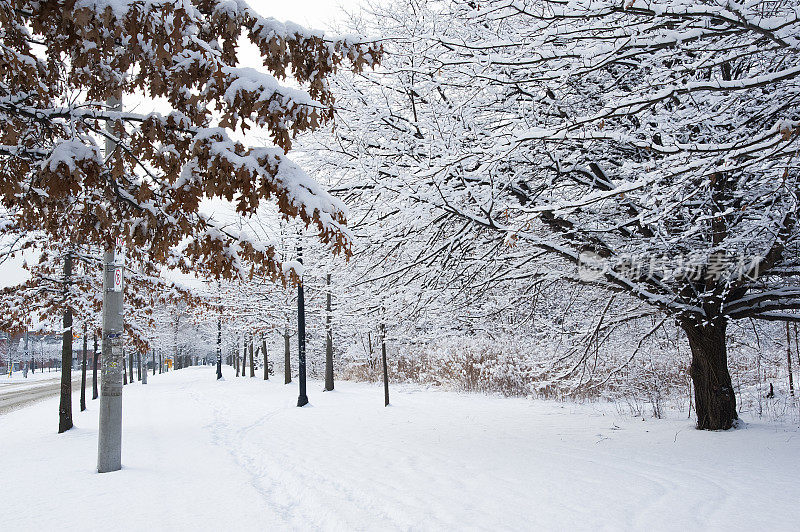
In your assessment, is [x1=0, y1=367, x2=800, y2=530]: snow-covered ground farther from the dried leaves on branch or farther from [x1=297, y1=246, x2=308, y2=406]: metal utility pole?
[x1=297, y1=246, x2=308, y2=406]: metal utility pole

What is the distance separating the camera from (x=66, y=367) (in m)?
11.3

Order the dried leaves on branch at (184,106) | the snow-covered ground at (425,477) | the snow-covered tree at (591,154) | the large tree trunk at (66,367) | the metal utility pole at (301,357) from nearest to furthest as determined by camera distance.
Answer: the dried leaves on branch at (184,106) < the snow-covered ground at (425,477) < the snow-covered tree at (591,154) < the large tree trunk at (66,367) < the metal utility pole at (301,357)

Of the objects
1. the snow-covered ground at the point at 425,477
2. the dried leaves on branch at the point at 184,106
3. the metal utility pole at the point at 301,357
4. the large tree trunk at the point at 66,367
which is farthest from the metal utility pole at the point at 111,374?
the metal utility pole at the point at 301,357

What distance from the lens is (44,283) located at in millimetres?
12391

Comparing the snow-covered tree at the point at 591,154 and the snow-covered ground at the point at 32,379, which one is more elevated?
the snow-covered tree at the point at 591,154

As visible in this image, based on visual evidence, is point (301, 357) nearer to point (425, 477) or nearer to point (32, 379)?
point (425, 477)

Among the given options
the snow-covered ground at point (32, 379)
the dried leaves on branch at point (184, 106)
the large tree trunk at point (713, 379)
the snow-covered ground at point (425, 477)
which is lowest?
the snow-covered ground at point (32, 379)

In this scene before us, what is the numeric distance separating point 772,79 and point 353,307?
773 centimetres

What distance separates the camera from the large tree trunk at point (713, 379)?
24.5 ft

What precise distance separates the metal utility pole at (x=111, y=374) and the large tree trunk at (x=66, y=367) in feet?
15.4

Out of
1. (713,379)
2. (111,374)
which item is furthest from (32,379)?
(713,379)

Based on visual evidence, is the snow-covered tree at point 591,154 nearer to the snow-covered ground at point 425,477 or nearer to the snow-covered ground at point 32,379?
the snow-covered ground at point 425,477

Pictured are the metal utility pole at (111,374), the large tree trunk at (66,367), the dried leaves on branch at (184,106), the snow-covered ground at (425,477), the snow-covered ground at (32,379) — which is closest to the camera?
the dried leaves on branch at (184,106)

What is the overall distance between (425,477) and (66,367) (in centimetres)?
955
